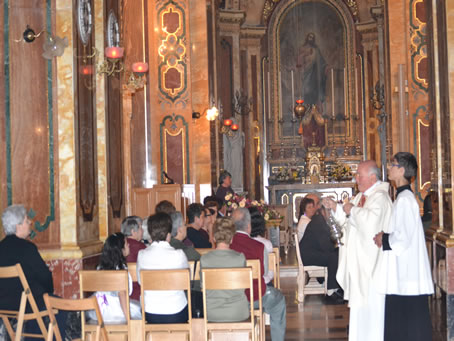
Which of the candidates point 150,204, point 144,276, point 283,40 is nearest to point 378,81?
point 283,40

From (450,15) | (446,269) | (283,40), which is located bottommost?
(446,269)

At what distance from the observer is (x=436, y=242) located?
7.00 m

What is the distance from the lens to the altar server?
5430mm

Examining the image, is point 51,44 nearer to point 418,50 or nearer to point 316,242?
point 316,242

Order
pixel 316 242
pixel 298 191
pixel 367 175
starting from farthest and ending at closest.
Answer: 1. pixel 298 191
2. pixel 316 242
3. pixel 367 175

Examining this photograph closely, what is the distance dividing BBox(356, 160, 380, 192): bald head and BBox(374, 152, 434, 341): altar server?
366 millimetres

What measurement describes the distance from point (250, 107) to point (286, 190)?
2821 millimetres

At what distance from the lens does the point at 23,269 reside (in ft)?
17.0

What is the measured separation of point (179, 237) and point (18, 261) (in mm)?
1898

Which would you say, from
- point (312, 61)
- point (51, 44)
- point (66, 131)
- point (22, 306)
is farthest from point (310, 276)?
point (312, 61)

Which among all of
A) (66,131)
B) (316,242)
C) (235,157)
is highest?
(66,131)

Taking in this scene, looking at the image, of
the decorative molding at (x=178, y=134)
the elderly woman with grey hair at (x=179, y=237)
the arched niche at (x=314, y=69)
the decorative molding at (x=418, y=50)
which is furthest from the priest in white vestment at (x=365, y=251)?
the arched niche at (x=314, y=69)

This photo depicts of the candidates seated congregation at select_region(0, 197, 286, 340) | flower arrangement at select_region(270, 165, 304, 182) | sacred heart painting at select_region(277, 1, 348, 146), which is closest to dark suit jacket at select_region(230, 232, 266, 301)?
seated congregation at select_region(0, 197, 286, 340)

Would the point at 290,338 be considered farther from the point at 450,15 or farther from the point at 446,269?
the point at 450,15
